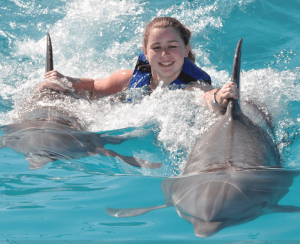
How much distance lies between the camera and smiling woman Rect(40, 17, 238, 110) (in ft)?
15.6

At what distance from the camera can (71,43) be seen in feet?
30.8

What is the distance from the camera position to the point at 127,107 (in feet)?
17.8

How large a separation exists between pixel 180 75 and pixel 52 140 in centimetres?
207

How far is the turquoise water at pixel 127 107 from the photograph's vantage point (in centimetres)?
271

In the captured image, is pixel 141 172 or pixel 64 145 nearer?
pixel 141 172

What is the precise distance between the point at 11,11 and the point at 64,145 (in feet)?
25.9

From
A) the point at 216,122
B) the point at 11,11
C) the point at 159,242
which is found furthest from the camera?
the point at 11,11

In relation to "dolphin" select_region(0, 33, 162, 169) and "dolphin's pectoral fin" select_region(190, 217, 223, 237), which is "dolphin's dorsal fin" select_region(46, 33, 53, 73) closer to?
"dolphin" select_region(0, 33, 162, 169)

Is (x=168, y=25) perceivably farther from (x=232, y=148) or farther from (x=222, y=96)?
(x=232, y=148)

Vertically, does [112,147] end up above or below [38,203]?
above

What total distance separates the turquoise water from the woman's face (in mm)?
400

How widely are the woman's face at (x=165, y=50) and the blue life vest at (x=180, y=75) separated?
0.41m

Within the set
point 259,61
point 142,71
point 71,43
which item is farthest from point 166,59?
point 71,43

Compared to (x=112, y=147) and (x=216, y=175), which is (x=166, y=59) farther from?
(x=216, y=175)
